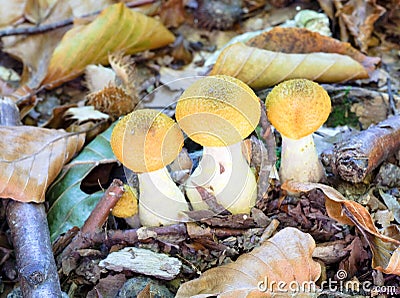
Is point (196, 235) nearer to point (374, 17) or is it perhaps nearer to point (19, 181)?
point (19, 181)

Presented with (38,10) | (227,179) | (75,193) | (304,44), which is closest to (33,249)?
(75,193)

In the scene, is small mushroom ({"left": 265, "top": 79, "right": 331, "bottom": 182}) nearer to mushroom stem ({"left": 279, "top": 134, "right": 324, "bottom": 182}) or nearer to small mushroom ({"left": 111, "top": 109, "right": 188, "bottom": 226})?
mushroom stem ({"left": 279, "top": 134, "right": 324, "bottom": 182})

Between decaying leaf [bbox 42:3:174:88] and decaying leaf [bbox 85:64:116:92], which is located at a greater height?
decaying leaf [bbox 42:3:174:88]

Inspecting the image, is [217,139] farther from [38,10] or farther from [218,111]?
[38,10]

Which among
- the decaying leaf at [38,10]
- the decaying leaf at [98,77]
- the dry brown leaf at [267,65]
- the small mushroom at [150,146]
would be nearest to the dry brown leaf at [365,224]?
the small mushroom at [150,146]

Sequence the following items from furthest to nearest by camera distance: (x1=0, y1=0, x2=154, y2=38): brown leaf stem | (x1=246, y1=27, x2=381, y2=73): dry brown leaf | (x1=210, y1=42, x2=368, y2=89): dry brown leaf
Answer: (x1=0, y1=0, x2=154, y2=38): brown leaf stem → (x1=246, y1=27, x2=381, y2=73): dry brown leaf → (x1=210, y1=42, x2=368, y2=89): dry brown leaf

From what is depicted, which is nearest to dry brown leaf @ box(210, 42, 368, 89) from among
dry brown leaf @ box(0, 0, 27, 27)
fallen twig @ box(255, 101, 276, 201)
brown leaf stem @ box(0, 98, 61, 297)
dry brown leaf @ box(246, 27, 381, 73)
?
dry brown leaf @ box(246, 27, 381, 73)
